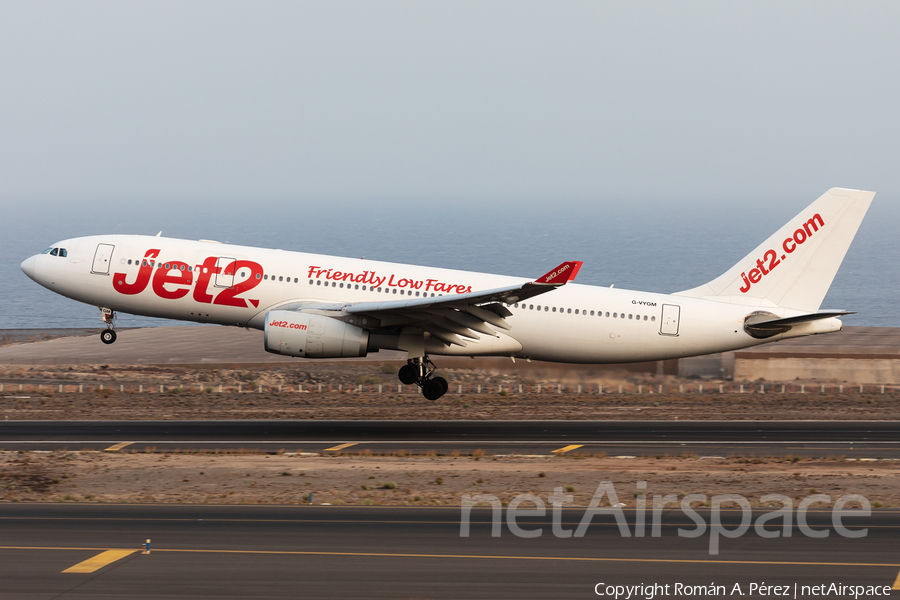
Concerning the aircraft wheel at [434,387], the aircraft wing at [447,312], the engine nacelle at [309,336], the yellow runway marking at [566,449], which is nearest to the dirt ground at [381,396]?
the aircraft wheel at [434,387]

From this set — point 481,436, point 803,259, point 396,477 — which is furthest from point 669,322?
point 396,477

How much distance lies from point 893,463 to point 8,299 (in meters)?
116

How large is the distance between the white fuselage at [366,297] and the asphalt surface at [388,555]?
14255mm

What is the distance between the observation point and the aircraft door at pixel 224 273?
112ft

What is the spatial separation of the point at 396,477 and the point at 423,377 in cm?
1062

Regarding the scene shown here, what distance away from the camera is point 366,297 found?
114 ft

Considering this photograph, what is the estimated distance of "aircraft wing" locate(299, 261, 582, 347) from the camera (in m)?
31.4

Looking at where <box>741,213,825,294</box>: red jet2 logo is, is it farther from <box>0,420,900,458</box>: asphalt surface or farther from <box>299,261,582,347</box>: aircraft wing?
<box>299,261,582,347</box>: aircraft wing

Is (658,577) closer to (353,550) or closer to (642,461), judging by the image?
(353,550)

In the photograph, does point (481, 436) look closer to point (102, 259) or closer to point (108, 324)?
point (108, 324)

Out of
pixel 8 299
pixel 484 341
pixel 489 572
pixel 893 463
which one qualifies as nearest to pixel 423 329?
pixel 484 341

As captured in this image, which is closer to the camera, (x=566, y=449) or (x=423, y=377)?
(x=566, y=449)

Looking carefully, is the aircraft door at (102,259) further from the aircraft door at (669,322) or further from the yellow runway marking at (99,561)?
the aircraft door at (669,322)

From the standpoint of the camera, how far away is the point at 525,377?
142 ft
